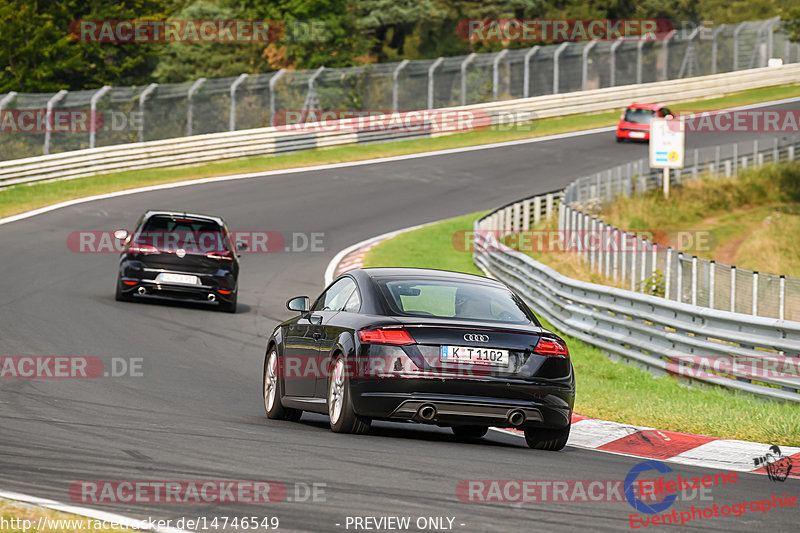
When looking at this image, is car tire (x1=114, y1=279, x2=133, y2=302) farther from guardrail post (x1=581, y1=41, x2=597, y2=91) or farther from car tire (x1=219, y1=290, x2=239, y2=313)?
guardrail post (x1=581, y1=41, x2=597, y2=91)

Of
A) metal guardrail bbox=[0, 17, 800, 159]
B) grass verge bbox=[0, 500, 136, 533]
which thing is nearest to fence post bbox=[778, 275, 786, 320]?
grass verge bbox=[0, 500, 136, 533]

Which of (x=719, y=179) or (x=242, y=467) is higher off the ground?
(x=242, y=467)

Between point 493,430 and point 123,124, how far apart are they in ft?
94.5

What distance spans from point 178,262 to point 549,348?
11.0m

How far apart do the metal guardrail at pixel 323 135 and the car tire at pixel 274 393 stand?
24.1m

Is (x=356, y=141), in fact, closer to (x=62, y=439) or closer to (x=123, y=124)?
(x=123, y=124)

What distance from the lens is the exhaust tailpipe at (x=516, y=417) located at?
898cm

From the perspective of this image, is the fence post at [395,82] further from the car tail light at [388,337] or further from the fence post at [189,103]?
the car tail light at [388,337]

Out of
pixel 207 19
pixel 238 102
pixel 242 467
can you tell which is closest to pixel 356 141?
pixel 238 102

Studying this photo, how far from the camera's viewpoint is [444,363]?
350 inches

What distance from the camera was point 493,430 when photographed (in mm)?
10828

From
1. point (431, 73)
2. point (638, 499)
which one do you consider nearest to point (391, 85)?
point (431, 73)

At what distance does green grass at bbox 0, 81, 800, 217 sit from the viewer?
109 feet

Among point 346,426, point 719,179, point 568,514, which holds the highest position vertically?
point 568,514
